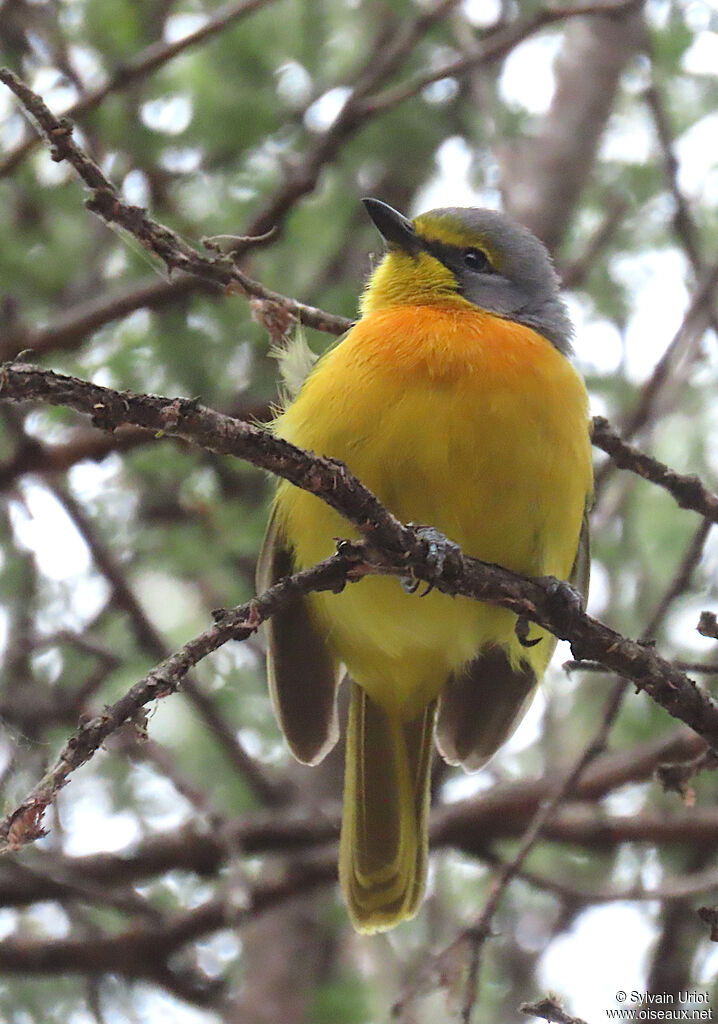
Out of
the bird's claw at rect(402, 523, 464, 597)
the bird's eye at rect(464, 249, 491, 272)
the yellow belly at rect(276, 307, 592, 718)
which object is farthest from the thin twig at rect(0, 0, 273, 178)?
the bird's claw at rect(402, 523, 464, 597)

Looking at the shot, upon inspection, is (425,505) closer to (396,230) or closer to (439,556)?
(439,556)

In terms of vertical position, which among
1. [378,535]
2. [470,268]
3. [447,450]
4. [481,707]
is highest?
[470,268]

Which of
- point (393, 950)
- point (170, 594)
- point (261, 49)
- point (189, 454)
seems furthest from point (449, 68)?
point (393, 950)

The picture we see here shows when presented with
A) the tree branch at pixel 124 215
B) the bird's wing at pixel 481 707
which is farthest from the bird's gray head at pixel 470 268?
the bird's wing at pixel 481 707

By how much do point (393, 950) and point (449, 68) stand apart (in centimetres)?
352

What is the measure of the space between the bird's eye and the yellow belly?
489 millimetres

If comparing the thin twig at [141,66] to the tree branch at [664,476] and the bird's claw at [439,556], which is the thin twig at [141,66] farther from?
the bird's claw at [439,556]

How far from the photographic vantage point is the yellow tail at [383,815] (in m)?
3.49

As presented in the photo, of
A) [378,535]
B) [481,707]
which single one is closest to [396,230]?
[481,707]

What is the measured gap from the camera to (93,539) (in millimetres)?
4066

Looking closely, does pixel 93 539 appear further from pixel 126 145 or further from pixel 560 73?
pixel 560 73

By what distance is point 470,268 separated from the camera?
3.86 m

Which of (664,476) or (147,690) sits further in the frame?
(664,476)

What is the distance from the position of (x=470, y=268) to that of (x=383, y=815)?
173 centimetres
